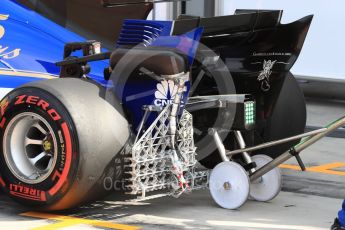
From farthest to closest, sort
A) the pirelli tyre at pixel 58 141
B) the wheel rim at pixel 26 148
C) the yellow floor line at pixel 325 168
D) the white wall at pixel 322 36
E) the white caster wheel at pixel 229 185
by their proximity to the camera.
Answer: the white wall at pixel 322 36 → the yellow floor line at pixel 325 168 → the white caster wheel at pixel 229 185 → the wheel rim at pixel 26 148 → the pirelli tyre at pixel 58 141

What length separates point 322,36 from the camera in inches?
392

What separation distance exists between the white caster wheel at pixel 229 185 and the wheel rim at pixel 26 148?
3.54 ft

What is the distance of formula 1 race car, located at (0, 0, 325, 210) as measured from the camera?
195 inches

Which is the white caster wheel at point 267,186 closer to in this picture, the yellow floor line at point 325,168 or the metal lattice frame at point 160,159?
the metal lattice frame at point 160,159

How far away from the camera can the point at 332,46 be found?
9.90 metres

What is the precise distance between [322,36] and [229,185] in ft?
16.6

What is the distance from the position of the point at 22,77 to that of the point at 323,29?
5.33 metres

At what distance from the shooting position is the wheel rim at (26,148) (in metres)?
5.09

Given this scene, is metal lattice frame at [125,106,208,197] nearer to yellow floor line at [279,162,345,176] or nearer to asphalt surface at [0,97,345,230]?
asphalt surface at [0,97,345,230]

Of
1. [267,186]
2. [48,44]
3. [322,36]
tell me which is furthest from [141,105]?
[322,36]

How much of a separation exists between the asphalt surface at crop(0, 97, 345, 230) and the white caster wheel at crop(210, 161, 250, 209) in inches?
2.6

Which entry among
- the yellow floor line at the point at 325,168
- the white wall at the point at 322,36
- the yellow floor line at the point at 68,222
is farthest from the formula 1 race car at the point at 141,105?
the white wall at the point at 322,36

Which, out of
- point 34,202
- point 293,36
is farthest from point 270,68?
point 34,202

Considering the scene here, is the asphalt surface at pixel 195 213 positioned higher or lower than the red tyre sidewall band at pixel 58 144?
lower
